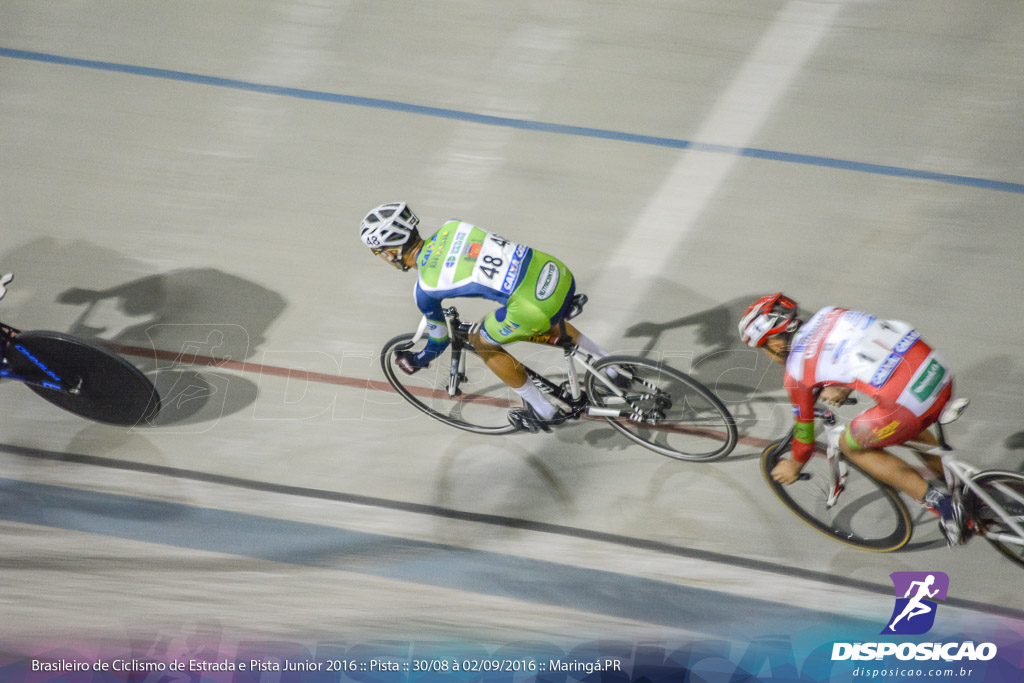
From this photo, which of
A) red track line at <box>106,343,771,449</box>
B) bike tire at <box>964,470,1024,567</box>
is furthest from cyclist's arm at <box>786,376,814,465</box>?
red track line at <box>106,343,771,449</box>

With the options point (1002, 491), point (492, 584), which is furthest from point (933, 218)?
point (492, 584)

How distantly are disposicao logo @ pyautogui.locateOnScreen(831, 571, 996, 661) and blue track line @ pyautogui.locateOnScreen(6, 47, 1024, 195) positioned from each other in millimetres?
2467

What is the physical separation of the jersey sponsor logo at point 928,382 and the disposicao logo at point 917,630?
1.18 m

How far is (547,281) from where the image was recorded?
3.14 meters

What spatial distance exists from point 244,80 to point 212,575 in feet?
11.5

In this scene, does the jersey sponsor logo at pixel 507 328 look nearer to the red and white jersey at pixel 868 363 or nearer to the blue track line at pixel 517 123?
the red and white jersey at pixel 868 363

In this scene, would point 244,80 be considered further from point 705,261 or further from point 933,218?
point 933,218

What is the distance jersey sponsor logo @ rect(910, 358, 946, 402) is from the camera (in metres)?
2.79

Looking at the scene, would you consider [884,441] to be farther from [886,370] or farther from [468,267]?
[468,267]

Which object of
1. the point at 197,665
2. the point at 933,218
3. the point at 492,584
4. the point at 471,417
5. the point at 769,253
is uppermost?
the point at 933,218

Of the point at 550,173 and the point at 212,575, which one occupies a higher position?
the point at 550,173

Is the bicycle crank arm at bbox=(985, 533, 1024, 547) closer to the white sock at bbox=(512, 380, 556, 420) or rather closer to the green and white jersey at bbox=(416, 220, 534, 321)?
the white sock at bbox=(512, 380, 556, 420)

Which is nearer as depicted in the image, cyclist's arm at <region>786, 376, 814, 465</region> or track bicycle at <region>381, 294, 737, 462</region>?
cyclist's arm at <region>786, 376, 814, 465</region>

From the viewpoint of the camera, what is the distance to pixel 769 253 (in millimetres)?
4441
